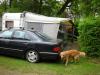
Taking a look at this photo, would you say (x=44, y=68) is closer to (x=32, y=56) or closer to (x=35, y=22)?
(x=32, y=56)

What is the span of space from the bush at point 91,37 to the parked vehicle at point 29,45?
2534 mm

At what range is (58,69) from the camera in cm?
1074

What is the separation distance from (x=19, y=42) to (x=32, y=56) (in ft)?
3.29

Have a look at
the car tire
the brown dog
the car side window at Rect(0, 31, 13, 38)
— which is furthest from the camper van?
the car tire

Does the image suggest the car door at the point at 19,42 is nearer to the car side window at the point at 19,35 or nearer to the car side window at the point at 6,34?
the car side window at the point at 19,35

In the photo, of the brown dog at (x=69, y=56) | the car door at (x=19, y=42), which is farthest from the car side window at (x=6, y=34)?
the brown dog at (x=69, y=56)

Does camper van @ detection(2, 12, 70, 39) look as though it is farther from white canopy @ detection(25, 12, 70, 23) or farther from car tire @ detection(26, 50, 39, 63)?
car tire @ detection(26, 50, 39, 63)

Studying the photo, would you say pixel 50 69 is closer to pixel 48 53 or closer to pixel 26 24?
pixel 48 53

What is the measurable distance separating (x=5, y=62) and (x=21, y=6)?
820 inches

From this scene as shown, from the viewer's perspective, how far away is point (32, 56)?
11.8 metres

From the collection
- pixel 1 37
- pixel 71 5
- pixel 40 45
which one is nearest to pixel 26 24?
pixel 1 37

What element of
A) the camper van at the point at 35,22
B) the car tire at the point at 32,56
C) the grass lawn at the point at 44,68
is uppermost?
the camper van at the point at 35,22

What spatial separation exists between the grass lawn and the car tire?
0.24 meters

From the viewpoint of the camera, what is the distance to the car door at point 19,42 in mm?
12086
